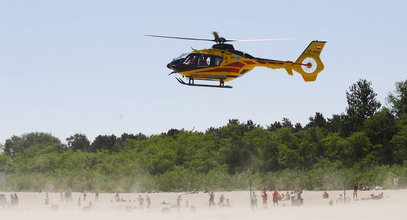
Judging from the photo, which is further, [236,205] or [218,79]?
[236,205]

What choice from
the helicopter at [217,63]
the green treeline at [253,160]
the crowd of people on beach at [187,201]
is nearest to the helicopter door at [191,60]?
the helicopter at [217,63]

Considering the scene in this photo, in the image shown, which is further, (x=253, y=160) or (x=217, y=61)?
(x=253, y=160)

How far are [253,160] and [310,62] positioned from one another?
1064 inches

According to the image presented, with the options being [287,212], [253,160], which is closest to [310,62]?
[287,212]

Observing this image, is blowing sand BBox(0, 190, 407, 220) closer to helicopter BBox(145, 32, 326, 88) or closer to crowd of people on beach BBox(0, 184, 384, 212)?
crowd of people on beach BBox(0, 184, 384, 212)

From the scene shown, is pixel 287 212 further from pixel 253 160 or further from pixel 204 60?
pixel 253 160

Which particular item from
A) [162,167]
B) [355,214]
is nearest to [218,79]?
[355,214]

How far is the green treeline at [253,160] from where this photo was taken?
53.1 meters

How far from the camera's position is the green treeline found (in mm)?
53131

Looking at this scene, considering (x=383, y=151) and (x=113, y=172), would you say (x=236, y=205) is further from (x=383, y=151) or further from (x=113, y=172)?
(x=113, y=172)

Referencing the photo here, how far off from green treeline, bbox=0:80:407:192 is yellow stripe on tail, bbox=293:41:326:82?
13056 millimetres

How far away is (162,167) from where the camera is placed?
A: 67.8 m

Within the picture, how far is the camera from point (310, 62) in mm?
36156

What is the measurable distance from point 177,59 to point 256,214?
8595mm
